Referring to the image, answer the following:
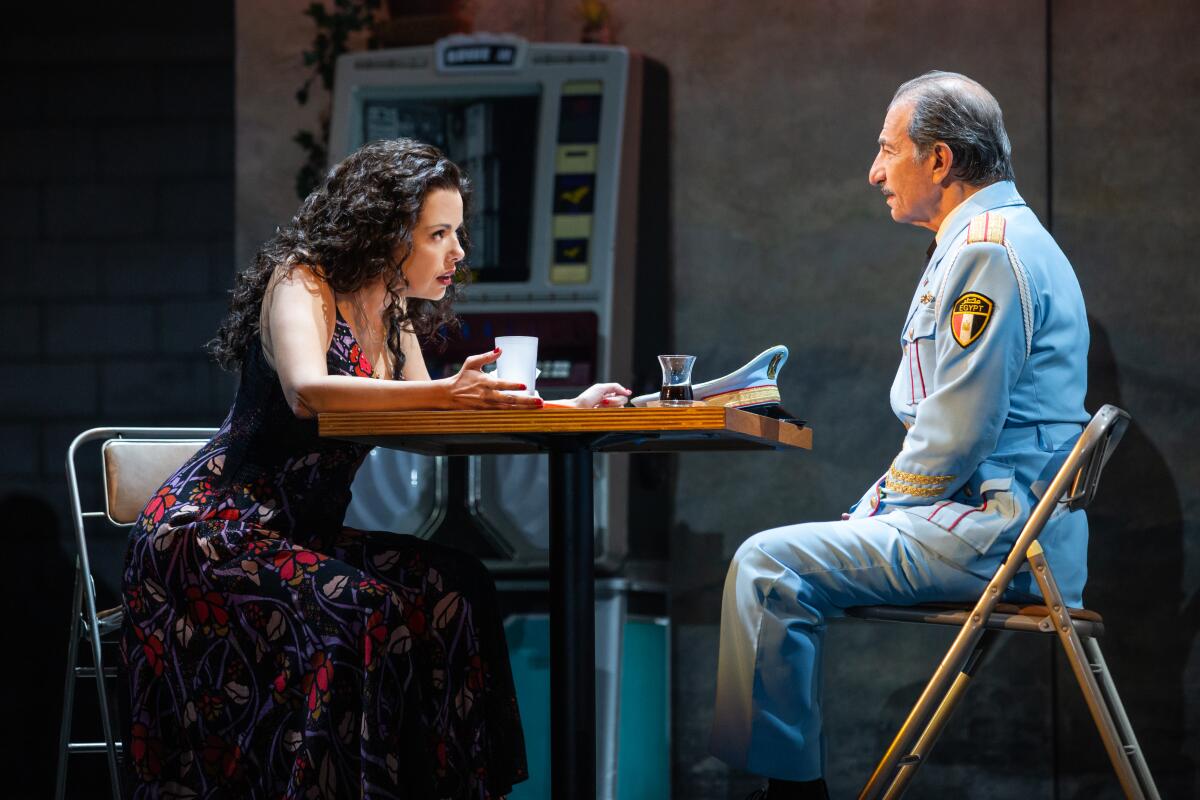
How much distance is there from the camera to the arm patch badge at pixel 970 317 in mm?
2078

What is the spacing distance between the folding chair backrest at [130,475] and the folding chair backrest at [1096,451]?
6.05 ft

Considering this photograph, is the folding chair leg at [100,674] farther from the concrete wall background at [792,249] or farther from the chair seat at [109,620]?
the concrete wall background at [792,249]

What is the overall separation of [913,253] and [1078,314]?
4.59 ft

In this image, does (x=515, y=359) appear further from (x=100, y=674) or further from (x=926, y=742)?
(x=100, y=674)

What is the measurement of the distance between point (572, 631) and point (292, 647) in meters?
0.43

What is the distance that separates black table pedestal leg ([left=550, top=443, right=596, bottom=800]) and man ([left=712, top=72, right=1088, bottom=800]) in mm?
232

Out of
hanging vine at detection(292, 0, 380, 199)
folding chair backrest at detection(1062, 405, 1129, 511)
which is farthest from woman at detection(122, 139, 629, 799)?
hanging vine at detection(292, 0, 380, 199)

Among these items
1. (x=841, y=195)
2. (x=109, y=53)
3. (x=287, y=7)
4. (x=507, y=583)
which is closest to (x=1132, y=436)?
(x=841, y=195)

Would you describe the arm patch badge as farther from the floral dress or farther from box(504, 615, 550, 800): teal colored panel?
box(504, 615, 550, 800): teal colored panel

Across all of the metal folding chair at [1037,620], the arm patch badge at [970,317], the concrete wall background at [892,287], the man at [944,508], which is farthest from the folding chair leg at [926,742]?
the concrete wall background at [892,287]

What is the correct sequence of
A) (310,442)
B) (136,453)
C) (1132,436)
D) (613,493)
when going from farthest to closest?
(1132,436)
(613,493)
(136,453)
(310,442)

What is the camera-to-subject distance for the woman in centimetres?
194

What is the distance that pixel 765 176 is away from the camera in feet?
12.0

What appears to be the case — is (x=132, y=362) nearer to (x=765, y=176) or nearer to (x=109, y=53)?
(x=109, y=53)
